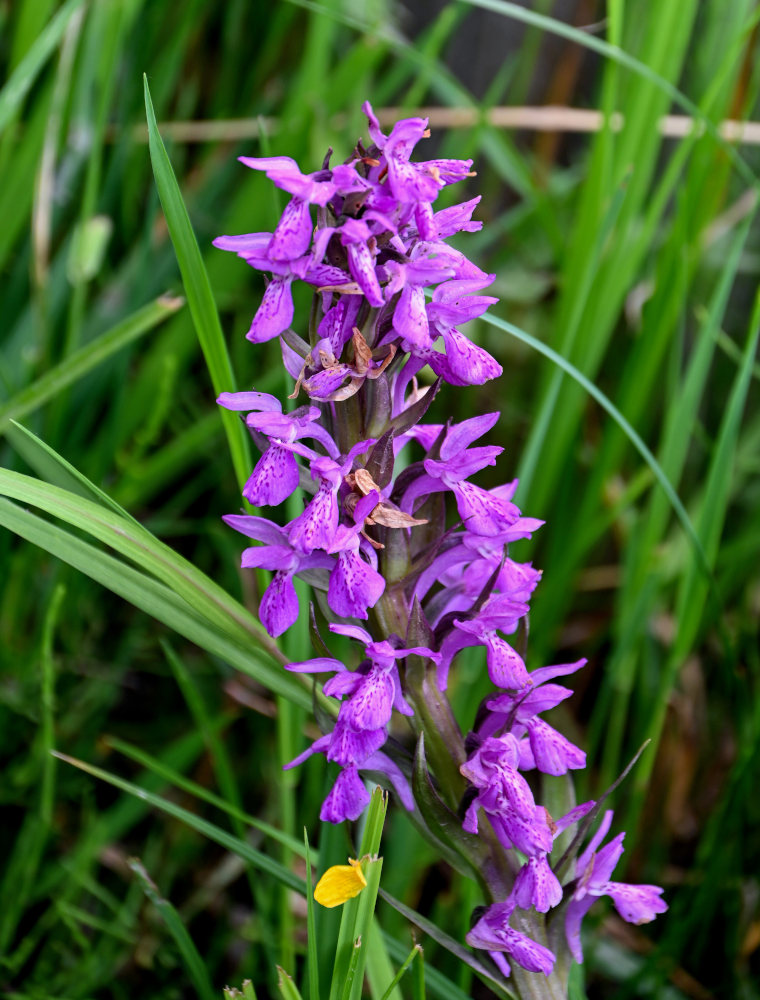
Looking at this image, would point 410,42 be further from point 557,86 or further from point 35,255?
point 35,255

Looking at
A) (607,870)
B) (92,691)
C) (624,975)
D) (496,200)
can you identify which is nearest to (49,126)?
(92,691)

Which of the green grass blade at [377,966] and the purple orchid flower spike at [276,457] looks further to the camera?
the green grass blade at [377,966]

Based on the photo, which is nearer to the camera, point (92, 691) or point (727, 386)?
point (92, 691)

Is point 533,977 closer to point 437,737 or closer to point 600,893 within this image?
point 600,893

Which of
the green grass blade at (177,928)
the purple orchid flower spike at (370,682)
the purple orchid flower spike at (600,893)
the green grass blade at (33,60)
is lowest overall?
the green grass blade at (177,928)

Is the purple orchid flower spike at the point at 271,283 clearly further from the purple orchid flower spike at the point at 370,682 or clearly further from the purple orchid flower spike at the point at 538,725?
the purple orchid flower spike at the point at 538,725

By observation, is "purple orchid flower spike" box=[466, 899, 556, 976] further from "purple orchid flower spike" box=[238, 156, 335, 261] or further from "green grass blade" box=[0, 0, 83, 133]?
"green grass blade" box=[0, 0, 83, 133]

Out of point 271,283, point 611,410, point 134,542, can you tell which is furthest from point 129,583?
point 611,410

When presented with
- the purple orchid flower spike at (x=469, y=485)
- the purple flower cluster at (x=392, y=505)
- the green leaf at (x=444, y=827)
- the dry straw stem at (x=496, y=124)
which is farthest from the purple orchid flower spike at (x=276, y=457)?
the dry straw stem at (x=496, y=124)
